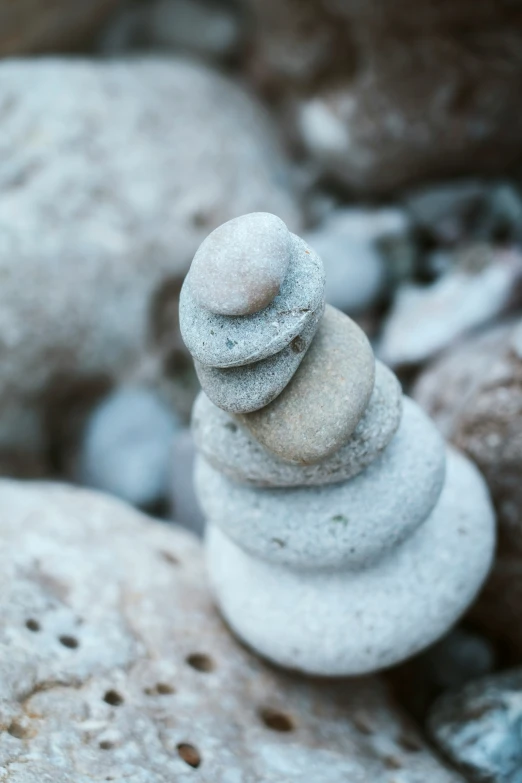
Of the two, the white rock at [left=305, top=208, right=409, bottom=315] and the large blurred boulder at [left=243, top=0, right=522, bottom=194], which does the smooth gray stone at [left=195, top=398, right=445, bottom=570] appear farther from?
the large blurred boulder at [left=243, top=0, right=522, bottom=194]

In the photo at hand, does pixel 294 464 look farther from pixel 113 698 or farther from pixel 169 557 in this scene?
pixel 169 557

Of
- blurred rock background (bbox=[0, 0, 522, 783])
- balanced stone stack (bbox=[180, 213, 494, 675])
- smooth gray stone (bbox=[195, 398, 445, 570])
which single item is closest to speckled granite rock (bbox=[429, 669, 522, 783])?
balanced stone stack (bbox=[180, 213, 494, 675])

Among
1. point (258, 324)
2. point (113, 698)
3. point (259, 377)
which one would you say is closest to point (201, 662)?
point (113, 698)

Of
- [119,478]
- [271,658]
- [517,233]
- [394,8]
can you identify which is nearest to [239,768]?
[271,658]

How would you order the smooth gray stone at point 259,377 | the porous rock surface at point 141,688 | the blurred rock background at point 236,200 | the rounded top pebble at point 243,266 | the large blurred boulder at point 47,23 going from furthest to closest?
the large blurred boulder at point 47,23 < the blurred rock background at point 236,200 < the porous rock surface at point 141,688 < the smooth gray stone at point 259,377 < the rounded top pebble at point 243,266

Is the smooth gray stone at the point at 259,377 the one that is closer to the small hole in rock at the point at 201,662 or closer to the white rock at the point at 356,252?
the small hole in rock at the point at 201,662

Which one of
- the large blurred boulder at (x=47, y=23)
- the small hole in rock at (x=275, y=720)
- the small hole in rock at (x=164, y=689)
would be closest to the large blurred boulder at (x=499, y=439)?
the small hole in rock at (x=275, y=720)

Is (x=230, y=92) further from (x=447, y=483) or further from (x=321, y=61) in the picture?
(x=447, y=483)
